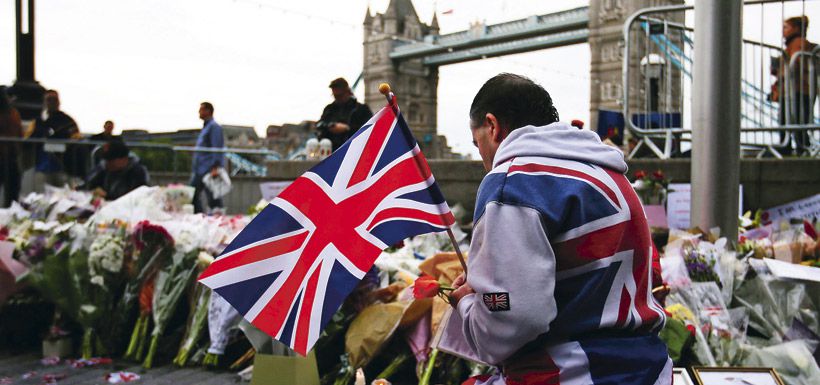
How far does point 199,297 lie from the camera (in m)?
4.55

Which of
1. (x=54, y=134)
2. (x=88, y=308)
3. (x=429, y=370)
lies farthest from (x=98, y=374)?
(x=54, y=134)

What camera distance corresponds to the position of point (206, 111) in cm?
959

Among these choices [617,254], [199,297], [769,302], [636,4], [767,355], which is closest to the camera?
[617,254]

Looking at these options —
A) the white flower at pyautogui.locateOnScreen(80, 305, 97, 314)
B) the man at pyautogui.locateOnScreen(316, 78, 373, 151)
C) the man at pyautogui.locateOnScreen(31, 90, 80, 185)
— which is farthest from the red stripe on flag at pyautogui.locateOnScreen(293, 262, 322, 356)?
the man at pyautogui.locateOnScreen(31, 90, 80, 185)

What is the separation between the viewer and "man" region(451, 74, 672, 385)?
5.06 ft

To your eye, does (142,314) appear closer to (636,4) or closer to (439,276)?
(439,276)

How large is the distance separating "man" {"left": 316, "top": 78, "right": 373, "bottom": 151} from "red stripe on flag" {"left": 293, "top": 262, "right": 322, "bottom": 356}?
5171mm

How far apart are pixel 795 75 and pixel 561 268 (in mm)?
6287

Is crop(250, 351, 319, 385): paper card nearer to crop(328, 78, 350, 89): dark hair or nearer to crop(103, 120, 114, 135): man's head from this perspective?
crop(328, 78, 350, 89): dark hair

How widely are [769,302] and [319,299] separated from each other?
2.72 meters

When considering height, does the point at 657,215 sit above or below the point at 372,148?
below

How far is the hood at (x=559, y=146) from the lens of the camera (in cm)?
164

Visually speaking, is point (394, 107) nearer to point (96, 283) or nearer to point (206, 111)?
point (96, 283)

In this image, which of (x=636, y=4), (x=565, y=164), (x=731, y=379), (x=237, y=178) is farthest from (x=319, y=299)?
(x=636, y=4)
